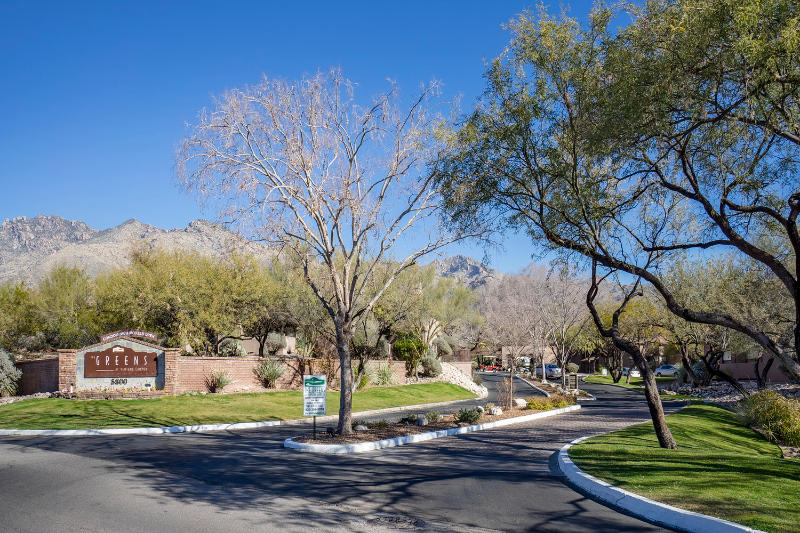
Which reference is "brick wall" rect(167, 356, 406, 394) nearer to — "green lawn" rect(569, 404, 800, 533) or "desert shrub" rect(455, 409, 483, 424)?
"desert shrub" rect(455, 409, 483, 424)

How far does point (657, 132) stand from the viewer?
438 inches

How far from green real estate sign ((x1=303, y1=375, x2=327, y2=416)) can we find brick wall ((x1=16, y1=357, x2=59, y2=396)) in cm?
1419

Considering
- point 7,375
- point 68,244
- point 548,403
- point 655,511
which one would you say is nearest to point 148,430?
point 7,375

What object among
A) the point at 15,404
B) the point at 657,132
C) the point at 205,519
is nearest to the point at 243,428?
the point at 15,404

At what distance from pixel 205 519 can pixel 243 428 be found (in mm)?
11826

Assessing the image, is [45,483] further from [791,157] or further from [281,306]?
[281,306]

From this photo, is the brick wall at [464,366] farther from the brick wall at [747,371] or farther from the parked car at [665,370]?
the parked car at [665,370]

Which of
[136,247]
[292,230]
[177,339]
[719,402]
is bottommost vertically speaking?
[719,402]

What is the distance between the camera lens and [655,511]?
737 cm

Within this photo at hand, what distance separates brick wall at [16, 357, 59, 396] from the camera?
23.5 meters

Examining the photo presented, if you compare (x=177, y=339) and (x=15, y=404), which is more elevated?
(x=177, y=339)

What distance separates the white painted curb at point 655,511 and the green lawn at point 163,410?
43.9 ft

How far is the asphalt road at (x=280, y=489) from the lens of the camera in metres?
7.05

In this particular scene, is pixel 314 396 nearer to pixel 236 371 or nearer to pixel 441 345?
pixel 236 371
